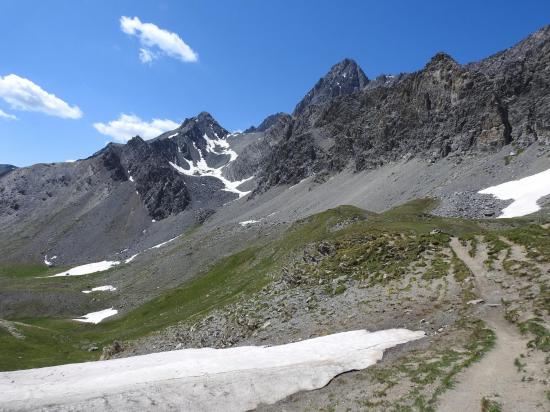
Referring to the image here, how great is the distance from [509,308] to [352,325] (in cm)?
974

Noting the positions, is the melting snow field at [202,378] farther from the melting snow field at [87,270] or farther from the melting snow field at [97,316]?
the melting snow field at [87,270]

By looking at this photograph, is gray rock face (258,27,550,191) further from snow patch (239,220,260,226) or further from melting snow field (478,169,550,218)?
snow patch (239,220,260,226)

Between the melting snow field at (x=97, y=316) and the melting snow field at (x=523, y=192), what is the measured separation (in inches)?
3826

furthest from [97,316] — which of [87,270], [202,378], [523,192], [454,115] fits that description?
[454,115]

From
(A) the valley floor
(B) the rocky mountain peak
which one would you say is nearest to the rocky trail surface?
(A) the valley floor

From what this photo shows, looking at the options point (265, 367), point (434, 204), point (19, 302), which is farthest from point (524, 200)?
point (19, 302)

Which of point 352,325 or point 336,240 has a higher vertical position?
point 336,240

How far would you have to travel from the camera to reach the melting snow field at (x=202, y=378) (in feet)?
61.0

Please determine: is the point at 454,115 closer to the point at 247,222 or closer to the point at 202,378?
the point at 247,222

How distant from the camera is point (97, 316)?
118375 millimetres

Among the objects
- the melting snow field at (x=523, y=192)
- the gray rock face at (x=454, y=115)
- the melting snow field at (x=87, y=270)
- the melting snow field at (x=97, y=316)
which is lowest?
the melting snow field at (x=97, y=316)

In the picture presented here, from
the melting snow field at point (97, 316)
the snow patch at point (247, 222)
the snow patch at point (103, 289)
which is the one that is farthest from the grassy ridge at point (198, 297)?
the snow patch at point (247, 222)

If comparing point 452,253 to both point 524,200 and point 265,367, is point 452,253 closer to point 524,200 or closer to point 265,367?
point 265,367

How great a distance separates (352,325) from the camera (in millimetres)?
29781
